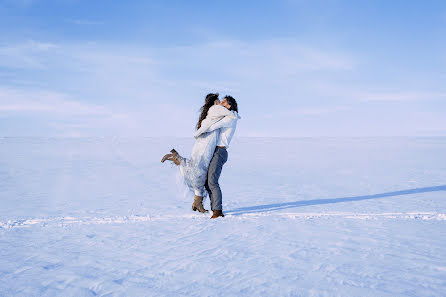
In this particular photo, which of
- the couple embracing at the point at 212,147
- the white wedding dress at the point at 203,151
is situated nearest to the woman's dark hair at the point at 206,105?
the couple embracing at the point at 212,147

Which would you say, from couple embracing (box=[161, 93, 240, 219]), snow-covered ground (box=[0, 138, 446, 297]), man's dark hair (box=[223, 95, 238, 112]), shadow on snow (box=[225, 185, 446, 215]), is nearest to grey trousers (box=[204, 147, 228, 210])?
couple embracing (box=[161, 93, 240, 219])

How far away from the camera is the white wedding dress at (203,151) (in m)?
5.45

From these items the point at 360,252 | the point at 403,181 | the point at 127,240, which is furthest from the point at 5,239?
the point at 403,181

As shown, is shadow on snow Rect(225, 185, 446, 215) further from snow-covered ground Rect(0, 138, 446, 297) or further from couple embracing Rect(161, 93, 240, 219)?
couple embracing Rect(161, 93, 240, 219)

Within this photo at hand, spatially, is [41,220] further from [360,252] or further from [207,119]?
[360,252]

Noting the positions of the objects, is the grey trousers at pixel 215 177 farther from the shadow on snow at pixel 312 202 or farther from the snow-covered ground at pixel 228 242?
the shadow on snow at pixel 312 202

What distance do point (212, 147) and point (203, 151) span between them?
15 cm

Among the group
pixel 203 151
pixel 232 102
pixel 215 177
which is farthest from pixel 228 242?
pixel 232 102

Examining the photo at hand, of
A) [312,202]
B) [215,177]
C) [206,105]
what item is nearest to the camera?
[215,177]

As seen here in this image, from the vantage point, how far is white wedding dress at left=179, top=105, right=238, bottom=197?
545 cm

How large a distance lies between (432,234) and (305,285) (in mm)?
2578

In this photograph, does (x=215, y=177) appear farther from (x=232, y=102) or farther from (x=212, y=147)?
(x=232, y=102)

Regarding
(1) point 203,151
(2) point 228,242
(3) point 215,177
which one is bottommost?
(2) point 228,242

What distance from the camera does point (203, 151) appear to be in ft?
18.2
